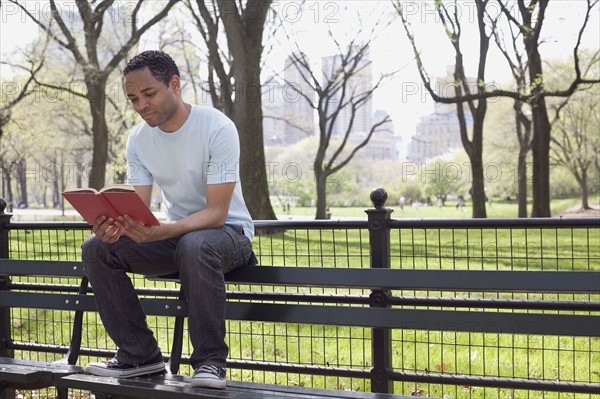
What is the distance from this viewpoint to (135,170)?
430cm

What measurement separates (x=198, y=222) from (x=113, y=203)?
0.42m

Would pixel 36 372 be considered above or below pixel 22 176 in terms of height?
below

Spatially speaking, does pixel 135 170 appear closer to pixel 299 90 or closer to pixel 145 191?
pixel 145 191

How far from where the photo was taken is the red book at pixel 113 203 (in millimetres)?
3486

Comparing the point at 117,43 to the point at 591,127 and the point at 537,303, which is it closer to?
the point at 591,127

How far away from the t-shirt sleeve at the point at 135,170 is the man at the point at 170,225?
66 millimetres

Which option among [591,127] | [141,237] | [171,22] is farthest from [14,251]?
[591,127]

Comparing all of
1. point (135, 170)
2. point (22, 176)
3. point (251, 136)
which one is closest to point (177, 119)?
point (135, 170)

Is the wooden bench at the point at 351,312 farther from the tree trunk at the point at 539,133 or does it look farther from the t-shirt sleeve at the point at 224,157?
the tree trunk at the point at 539,133

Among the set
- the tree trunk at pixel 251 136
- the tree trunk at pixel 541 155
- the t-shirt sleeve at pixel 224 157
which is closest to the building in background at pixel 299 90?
the tree trunk at pixel 541 155

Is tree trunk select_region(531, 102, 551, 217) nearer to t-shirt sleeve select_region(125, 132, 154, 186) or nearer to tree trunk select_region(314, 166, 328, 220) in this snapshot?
tree trunk select_region(314, 166, 328, 220)

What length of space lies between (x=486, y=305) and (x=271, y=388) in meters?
1.26

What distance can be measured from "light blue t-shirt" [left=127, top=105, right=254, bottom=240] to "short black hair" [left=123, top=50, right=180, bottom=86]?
0.73 ft

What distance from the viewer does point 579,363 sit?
5828 mm
